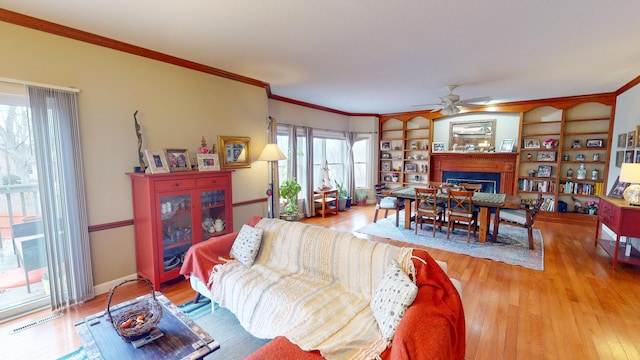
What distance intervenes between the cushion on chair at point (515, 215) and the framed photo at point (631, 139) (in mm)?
1688

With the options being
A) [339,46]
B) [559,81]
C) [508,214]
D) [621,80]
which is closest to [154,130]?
[339,46]

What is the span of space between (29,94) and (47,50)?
1.41 feet

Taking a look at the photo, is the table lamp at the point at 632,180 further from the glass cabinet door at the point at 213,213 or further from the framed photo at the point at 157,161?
the framed photo at the point at 157,161

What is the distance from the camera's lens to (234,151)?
13.0 ft

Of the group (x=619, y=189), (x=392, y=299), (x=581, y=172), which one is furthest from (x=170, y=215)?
(x=581, y=172)

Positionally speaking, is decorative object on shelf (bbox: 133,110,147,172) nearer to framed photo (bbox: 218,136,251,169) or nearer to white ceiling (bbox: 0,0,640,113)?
white ceiling (bbox: 0,0,640,113)

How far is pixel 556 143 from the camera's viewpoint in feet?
19.0

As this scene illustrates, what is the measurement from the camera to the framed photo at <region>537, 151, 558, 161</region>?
5.80 m

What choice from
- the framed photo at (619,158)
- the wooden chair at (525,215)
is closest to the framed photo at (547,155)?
the framed photo at (619,158)

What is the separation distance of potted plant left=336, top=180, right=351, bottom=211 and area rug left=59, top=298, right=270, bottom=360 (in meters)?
4.65

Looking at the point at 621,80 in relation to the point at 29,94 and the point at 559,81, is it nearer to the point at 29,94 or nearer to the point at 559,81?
the point at 559,81

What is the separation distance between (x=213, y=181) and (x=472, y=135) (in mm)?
6004

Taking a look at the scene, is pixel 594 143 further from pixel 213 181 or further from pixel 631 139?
pixel 213 181

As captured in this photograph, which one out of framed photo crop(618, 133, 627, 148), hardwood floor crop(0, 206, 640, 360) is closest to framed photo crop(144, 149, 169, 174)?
hardwood floor crop(0, 206, 640, 360)
